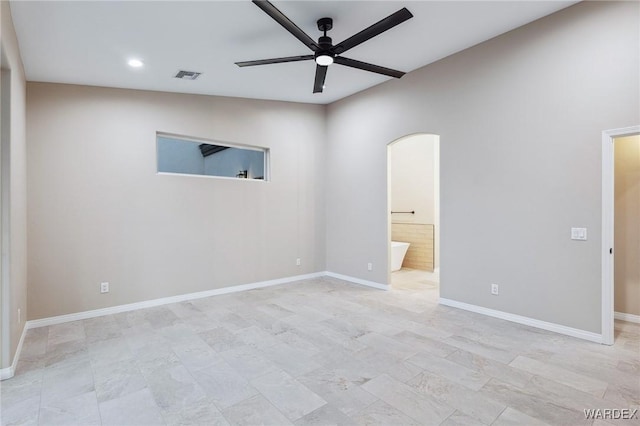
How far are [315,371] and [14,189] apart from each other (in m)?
3.01

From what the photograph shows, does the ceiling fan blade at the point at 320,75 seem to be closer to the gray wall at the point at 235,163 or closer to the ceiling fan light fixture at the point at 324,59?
the ceiling fan light fixture at the point at 324,59

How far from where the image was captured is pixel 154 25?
298 cm

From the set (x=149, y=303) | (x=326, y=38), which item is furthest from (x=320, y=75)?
(x=149, y=303)

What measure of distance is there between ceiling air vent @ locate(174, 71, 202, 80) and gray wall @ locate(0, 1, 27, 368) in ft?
4.82

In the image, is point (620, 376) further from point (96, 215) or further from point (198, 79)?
point (96, 215)

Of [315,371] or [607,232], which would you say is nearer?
[315,371]

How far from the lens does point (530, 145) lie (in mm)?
3562

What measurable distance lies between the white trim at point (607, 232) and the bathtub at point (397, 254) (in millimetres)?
3459

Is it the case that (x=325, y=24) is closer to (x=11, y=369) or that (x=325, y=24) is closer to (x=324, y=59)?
(x=324, y=59)

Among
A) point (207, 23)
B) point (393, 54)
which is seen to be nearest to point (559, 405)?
point (393, 54)

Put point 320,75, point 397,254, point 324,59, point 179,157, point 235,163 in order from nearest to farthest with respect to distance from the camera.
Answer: point 324,59, point 320,75, point 179,157, point 235,163, point 397,254

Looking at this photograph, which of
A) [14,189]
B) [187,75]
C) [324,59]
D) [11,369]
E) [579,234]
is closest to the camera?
[11,369]

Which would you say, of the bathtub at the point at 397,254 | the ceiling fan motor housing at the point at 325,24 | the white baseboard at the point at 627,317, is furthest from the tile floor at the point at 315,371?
the ceiling fan motor housing at the point at 325,24

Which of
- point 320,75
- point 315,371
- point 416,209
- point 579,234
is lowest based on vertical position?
point 315,371
